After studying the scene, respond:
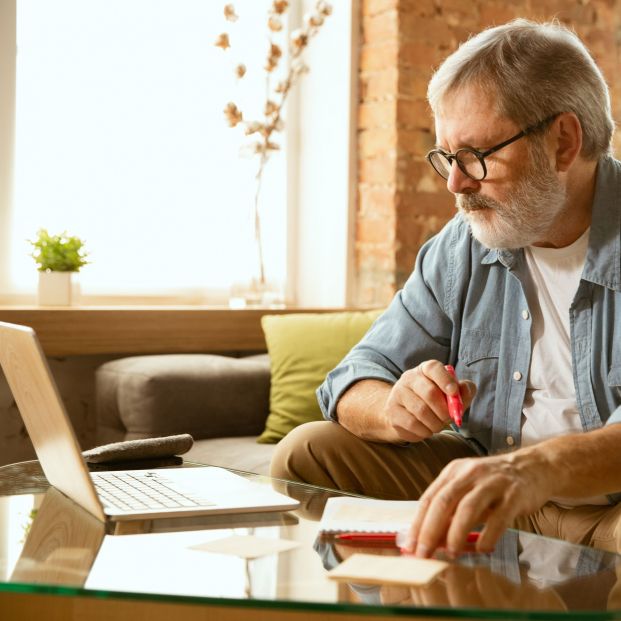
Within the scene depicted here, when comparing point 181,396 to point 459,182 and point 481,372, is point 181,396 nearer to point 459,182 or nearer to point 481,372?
point 481,372

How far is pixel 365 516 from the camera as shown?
1.26m

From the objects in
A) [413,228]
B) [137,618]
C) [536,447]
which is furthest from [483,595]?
[413,228]

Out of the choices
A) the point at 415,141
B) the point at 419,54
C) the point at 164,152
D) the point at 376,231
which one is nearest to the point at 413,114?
the point at 415,141

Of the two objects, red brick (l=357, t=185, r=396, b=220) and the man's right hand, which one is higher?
red brick (l=357, t=185, r=396, b=220)

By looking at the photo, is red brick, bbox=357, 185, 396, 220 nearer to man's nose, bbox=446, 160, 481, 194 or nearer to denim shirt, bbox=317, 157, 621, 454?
denim shirt, bbox=317, 157, 621, 454

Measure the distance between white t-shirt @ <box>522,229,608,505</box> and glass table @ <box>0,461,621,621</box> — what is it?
0.59 m

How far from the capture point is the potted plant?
304 cm

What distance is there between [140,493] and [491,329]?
0.80 metres

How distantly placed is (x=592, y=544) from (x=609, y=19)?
2.83 m

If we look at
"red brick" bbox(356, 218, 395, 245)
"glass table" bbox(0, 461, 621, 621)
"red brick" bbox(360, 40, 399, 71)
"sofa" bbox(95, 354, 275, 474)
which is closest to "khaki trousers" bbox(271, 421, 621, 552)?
"glass table" bbox(0, 461, 621, 621)

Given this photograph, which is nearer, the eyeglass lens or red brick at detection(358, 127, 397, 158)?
the eyeglass lens

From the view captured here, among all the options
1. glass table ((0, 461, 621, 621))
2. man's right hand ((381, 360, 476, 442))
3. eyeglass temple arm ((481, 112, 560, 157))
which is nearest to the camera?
glass table ((0, 461, 621, 621))

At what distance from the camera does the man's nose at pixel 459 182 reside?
1806 mm

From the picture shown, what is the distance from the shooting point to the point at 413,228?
349cm
